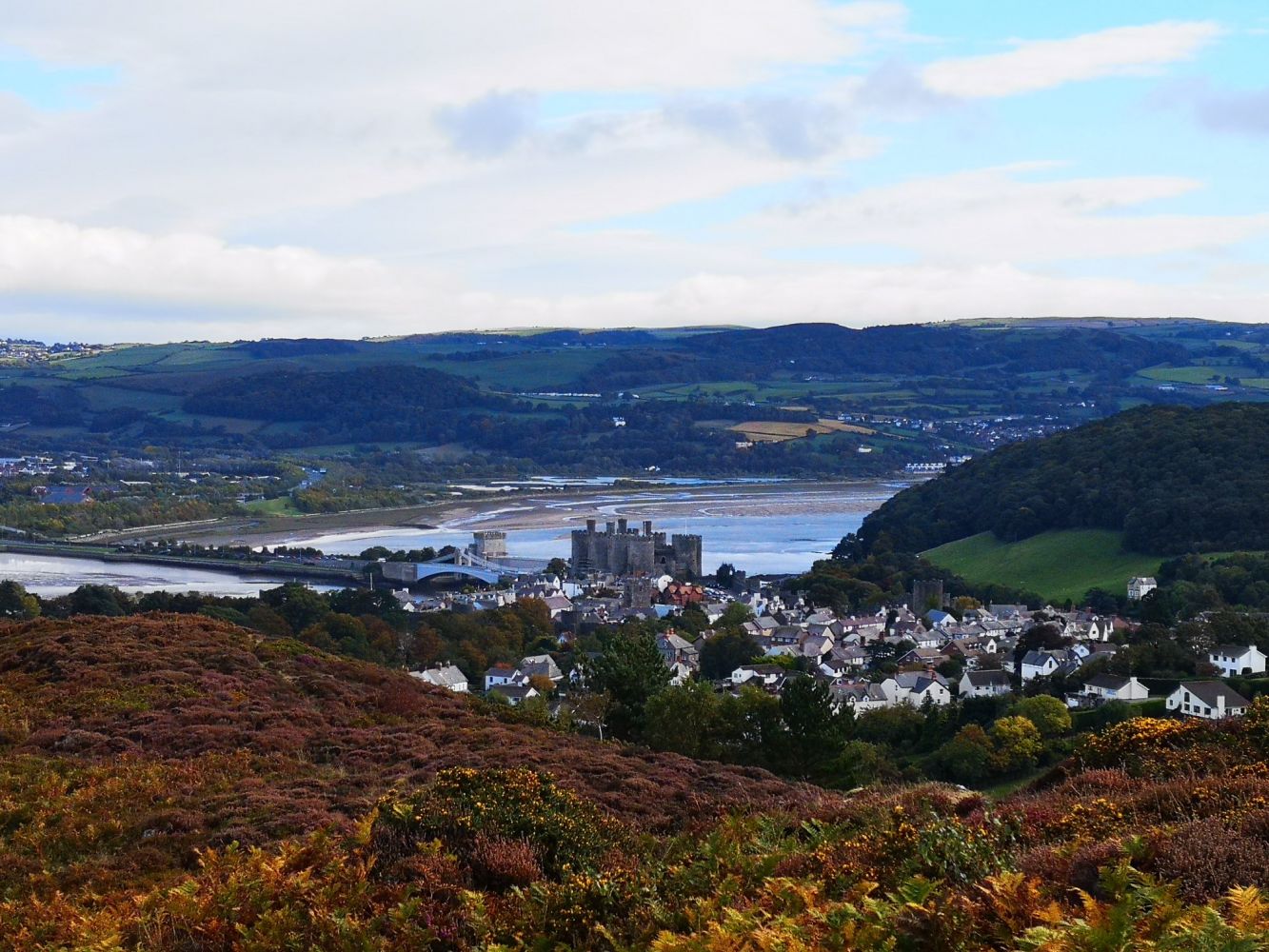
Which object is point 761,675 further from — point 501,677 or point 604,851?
point 604,851

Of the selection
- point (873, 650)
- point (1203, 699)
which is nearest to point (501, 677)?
point (873, 650)

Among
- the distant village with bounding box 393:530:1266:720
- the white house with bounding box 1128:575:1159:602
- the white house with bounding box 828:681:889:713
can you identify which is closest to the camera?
the distant village with bounding box 393:530:1266:720

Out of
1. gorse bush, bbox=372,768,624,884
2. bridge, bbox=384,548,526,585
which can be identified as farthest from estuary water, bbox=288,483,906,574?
gorse bush, bbox=372,768,624,884

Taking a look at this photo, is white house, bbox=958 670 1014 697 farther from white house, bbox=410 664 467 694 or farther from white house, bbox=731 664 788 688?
white house, bbox=410 664 467 694

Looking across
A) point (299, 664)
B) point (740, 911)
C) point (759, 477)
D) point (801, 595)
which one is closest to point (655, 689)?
point (299, 664)

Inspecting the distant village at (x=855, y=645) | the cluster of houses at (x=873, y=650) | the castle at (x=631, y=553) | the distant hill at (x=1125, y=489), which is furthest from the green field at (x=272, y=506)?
the cluster of houses at (x=873, y=650)

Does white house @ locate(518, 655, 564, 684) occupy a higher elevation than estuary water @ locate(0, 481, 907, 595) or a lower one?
higher
